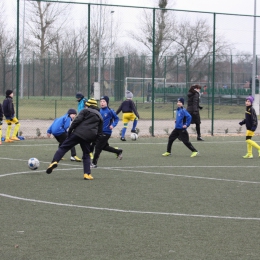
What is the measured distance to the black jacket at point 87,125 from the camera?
1236cm

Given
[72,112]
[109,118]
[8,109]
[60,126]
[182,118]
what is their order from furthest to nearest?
1. [8,109]
2. [182,118]
3. [109,118]
4. [60,126]
5. [72,112]

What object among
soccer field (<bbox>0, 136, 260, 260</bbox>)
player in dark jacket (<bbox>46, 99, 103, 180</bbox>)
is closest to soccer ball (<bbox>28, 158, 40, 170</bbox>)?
soccer field (<bbox>0, 136, 260, 260</bbox>)

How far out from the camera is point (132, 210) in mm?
9391

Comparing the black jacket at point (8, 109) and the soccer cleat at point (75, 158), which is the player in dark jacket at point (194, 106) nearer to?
the black jacket at point (8, 109)

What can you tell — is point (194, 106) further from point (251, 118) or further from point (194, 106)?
point (251, 118)

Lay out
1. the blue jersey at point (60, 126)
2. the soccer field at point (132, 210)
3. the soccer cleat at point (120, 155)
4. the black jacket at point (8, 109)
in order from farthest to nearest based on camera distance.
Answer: the black jacket at point (8, 109), the soccer cleat at point (120, 155), the blue jersey at point (60, 126), the soccer field at point (132, 210)

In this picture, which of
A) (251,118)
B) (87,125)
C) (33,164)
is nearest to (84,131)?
(87,125)

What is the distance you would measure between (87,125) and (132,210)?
3.40 m

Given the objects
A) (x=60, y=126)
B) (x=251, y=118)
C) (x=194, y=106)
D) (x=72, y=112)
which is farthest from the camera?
(x=194, y=106)

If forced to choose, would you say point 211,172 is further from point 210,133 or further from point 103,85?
point 103,85

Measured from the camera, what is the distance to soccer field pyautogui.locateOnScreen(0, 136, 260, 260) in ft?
23.4

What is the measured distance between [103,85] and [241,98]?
16.5 meters

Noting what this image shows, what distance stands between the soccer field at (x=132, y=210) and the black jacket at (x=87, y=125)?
91cm

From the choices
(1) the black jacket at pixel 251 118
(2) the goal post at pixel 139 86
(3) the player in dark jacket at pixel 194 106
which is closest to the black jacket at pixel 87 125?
(1) the black jacket at pixel 251 118
